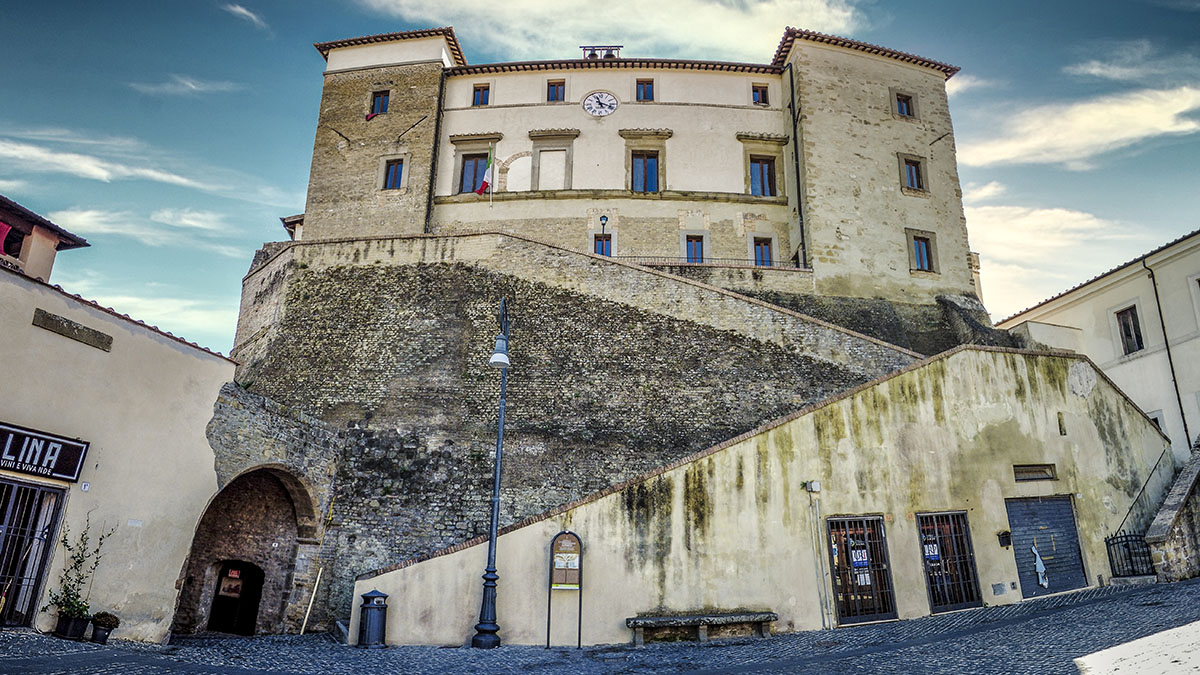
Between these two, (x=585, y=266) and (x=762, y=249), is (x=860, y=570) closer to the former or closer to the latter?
(x=585, y=266)

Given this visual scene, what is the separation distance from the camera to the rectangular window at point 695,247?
2522 centimetres

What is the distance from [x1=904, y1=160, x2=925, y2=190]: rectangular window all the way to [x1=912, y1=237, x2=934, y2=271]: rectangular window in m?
2.00

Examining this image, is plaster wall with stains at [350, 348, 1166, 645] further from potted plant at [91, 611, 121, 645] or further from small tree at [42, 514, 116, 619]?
small tree at [42, 514, 116, 619]

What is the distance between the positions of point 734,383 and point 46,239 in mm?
17102

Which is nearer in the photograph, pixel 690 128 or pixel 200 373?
pixel 200 373

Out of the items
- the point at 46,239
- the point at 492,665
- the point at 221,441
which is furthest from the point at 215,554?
the point at 46,239

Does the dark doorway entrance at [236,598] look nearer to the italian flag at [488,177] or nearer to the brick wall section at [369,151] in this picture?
the brick wall section at [369,151]

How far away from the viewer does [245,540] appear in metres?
14.4

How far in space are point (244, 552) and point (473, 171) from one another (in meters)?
16.0

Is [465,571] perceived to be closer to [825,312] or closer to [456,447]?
[456,447]

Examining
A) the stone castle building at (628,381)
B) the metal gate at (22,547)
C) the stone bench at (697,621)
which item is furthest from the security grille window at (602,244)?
the metal gate at (22,547)

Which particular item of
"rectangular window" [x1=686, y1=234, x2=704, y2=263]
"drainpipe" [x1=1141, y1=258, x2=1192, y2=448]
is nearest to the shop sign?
A: "rectangular window" [x1=686, y1=234, x2=704, y2=263]

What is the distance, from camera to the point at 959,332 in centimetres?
2228

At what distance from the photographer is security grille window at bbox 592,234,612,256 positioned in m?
25.0
